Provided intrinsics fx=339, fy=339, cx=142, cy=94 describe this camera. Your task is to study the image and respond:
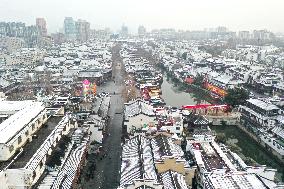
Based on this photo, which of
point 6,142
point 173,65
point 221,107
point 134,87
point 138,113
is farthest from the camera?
point 173,65

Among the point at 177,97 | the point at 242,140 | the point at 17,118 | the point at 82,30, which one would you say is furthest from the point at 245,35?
the point at 17,118

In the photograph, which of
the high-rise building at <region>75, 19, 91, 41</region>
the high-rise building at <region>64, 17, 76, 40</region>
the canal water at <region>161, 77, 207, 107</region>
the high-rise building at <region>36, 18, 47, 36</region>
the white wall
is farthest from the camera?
the high-rise building at <region>64, 17, 76, 40</region>

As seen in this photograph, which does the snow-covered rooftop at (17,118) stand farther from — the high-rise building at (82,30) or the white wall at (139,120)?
the high-rise building at (82,30)

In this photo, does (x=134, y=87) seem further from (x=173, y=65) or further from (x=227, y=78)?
(x=173, y=65)

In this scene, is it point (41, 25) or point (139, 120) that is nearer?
point (139, 120)

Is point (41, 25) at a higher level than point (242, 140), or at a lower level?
higher

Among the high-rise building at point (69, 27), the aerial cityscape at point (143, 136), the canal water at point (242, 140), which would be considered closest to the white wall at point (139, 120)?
the aerial cityscape at point (143, 136)

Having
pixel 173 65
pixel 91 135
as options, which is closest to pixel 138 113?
pixel 91 135

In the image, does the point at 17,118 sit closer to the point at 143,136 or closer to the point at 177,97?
the point at 143,136

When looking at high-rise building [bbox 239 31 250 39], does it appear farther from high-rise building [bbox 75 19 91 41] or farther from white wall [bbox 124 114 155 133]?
white wall [bbox 124 114 155 133]

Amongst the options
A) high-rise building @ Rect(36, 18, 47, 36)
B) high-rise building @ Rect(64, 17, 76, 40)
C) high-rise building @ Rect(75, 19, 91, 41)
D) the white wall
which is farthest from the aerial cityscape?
high-rise building @ Rect(64, 17, 76, 40)

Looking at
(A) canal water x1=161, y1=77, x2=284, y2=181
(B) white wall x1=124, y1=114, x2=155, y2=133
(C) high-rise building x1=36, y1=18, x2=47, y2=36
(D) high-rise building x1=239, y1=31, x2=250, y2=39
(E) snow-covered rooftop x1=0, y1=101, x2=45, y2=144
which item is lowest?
(A) canal water x1=161, y1=77, x2=284, y2=181
